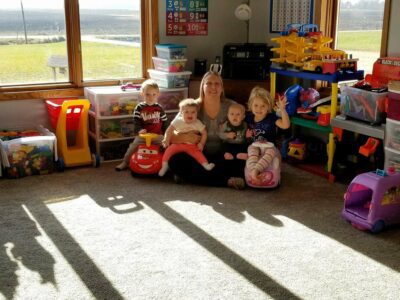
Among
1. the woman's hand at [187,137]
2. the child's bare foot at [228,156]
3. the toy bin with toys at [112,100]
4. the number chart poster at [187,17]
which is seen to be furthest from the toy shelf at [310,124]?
the number chart poster at [187,17]

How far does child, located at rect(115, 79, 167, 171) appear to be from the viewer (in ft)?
13.4

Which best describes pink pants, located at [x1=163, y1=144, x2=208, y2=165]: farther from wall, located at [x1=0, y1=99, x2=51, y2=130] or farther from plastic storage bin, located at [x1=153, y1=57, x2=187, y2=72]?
wall, located at [x1=0, y1=99, x2=51, y2=130]

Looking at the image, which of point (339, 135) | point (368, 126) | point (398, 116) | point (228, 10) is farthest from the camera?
point (228, 10)

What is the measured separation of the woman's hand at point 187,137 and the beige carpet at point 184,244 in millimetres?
335

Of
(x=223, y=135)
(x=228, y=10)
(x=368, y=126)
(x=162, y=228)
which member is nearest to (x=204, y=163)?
(x=223, y=135)

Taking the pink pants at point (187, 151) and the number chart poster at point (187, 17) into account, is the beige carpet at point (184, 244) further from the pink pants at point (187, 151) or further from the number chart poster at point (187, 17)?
the number chart poster at point (187, 17)

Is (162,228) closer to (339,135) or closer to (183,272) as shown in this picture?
(183,272)

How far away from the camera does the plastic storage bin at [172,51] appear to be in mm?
4445

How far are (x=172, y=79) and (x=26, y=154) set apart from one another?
1396 millimetres

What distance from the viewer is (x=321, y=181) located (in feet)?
12.5

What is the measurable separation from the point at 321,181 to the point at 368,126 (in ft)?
2.02

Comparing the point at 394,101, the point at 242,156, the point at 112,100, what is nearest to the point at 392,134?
the point at 394,101

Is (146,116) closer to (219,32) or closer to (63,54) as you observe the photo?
(63,54)

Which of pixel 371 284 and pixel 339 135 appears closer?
pixel 371 284
